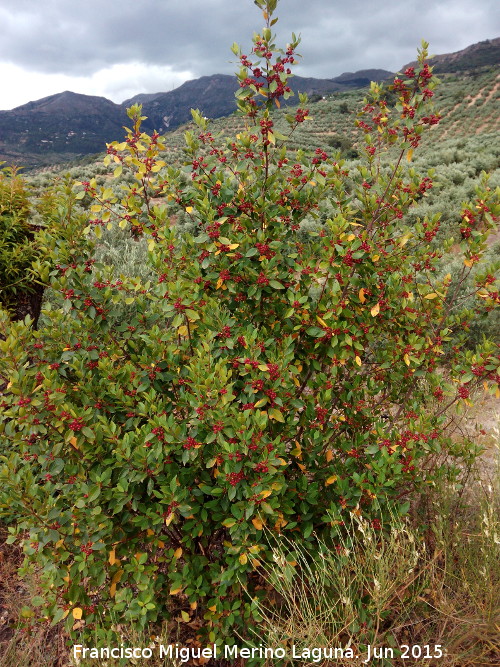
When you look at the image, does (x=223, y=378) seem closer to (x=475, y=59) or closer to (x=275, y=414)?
(x=275, y=414)

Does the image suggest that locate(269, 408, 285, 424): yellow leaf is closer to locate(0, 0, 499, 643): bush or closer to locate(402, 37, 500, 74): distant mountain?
locate(0, 0, 499, 643): bush

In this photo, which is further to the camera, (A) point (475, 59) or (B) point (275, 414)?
(A) point (475, 59)

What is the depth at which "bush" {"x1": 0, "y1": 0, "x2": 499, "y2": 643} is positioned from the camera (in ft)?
6.59

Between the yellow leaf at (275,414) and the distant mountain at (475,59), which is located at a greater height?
the distant mountain at (475,59)

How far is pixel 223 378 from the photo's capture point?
73.9 inches

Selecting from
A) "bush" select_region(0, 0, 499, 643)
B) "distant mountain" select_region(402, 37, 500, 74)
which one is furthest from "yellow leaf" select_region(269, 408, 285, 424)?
"distant mountain" select_region(402, 37, 500, 74)

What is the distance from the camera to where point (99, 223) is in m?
2.50

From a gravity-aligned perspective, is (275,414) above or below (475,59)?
below

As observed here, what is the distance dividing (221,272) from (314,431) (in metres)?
1.11

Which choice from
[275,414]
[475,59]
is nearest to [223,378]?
[275,414]

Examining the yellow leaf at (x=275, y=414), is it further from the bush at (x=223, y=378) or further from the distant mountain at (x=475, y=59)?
the distant mountain at (x=475, y=59)

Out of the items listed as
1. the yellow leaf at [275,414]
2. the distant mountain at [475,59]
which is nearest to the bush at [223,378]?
the yellow leaf at [275,414]

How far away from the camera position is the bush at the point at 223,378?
2008mm

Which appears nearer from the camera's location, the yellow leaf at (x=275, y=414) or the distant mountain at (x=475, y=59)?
the yellow leaf at (x=275, y=414)
